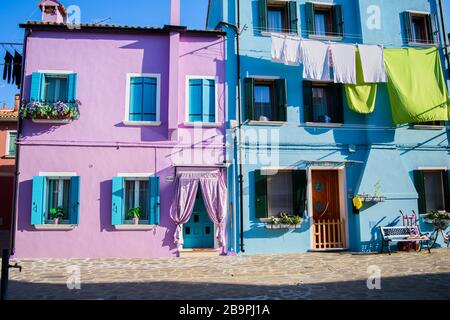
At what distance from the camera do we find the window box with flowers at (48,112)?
10.6 m

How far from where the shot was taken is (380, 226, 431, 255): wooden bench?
35.2ft

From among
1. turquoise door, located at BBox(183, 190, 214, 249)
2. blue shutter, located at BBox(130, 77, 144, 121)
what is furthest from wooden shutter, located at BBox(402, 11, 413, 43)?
blue shutter, located at BBox(130, 77, 144, 121)

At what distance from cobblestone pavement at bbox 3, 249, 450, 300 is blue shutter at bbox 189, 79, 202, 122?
438 cm

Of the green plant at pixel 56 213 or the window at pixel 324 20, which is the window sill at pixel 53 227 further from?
the window at pixel 324 20

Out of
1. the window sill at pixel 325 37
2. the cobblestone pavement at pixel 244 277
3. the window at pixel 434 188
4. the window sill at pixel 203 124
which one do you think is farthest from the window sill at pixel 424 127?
the window sill at pixel 203 124

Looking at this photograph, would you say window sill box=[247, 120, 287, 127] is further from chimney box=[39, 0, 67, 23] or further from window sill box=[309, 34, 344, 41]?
chimney box=[39, 0, 67, 23]

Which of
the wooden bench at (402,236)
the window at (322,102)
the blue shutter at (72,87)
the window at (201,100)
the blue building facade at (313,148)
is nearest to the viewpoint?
the wooden bench at (402,236)

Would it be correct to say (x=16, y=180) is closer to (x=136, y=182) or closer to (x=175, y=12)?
(x=136, y=182)

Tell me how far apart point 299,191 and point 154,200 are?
14.8ft

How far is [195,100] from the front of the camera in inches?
451

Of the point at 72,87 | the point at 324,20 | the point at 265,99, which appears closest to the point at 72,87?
the point at 72,87

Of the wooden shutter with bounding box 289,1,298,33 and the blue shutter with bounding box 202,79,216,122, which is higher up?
the wooden shutter with bounding box 289,1,298,33

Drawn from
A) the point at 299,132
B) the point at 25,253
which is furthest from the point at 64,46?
the point at 299,132
